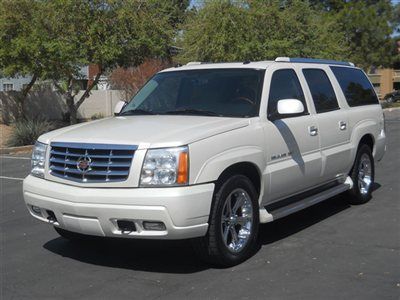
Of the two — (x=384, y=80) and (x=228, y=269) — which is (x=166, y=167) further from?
(x=384, y=80)

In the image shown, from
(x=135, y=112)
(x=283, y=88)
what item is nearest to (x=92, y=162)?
(x=135, y=112)

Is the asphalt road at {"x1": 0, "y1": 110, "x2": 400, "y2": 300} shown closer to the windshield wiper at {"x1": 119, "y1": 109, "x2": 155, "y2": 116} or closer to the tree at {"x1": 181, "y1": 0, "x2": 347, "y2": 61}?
the windshield wiper at {"x1": 119, "y1": 109, "x2": 155, "y2": 116}

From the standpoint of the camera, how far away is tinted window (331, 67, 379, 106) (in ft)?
24.5

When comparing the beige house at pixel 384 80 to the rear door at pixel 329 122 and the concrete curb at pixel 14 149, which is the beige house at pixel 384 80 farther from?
the rear door at pixel 329 122

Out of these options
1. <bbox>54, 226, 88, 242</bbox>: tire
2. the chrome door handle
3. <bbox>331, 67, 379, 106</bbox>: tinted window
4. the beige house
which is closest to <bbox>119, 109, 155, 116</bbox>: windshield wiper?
<bbox>54, 226, 88, 242</bbox>: tire

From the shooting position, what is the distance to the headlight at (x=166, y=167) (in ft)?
15.4

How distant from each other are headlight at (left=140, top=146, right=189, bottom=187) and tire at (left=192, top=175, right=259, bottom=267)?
1.45 ft

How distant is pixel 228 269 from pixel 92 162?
152cm

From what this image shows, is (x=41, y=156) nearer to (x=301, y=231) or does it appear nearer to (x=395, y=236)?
(x=301, y=231)

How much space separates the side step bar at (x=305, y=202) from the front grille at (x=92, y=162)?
1.67m

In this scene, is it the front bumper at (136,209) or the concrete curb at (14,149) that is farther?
the concrete curb at (14,149)

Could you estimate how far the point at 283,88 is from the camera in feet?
20.3

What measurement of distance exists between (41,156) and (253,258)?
221 cm

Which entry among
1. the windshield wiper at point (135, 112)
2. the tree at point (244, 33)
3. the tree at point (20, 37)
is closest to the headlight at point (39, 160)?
the windshield wiper at point (135, 112)
